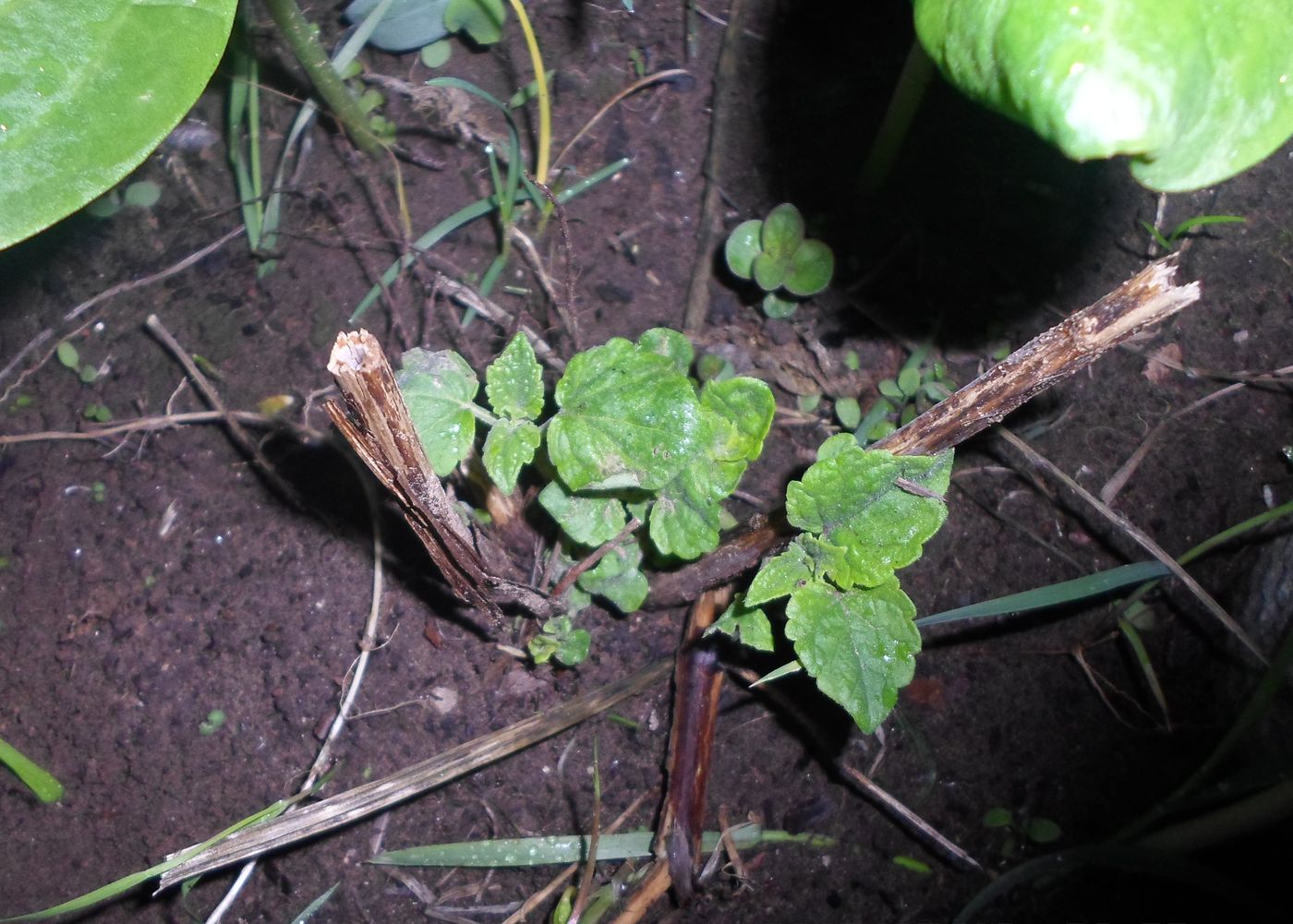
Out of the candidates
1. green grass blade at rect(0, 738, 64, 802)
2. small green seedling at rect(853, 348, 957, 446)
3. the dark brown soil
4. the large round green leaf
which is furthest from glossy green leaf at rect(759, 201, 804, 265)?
green grass blade at rect(0, 738, 64, 802)

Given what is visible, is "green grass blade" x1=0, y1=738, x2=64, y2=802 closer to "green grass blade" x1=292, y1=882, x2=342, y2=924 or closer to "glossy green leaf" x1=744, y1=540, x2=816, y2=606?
"green grass blade" x1=292, y1=882, x2=342, y2=924

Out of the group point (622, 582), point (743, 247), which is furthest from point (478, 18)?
point (622, 582)

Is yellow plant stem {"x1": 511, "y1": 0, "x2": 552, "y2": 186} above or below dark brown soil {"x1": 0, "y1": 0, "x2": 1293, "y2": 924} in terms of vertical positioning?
above

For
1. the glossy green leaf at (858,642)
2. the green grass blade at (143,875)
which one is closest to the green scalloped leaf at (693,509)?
the glossy green leaf at (858,642)

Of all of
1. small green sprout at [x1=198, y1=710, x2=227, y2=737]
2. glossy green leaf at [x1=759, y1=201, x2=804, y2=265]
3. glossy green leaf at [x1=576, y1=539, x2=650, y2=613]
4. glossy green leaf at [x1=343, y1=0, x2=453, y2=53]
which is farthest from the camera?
glossy green leaf at [x1=343, y1=0, x2=453, y2=53]

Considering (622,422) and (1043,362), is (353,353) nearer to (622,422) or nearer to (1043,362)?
(622,422)

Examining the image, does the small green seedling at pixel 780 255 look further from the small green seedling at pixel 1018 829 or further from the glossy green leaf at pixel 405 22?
the small green seedling at pixel 1018 829
